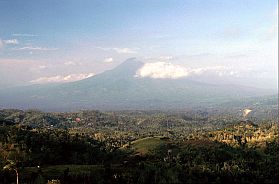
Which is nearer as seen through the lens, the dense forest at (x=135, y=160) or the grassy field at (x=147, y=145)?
the dense forest at (x=135, y=160)

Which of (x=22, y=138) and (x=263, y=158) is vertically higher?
(x=22, y=138)

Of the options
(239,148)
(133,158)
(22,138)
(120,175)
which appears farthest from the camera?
(239,148)

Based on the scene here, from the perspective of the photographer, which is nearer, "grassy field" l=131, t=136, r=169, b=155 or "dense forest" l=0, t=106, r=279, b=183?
"dense forest" l=0, t=106, r=279, b=183

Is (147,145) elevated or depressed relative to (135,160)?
elevated

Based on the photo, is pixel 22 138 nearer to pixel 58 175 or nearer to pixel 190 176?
pixel 58 175

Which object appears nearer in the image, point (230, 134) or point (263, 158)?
point (263, 158)

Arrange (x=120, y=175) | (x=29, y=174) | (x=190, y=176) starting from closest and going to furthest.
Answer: (x=29, y=174), (x=120, y=175), (x=190, y=176)

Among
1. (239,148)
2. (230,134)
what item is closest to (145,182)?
(239,148)

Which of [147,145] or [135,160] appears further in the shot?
[147,145]

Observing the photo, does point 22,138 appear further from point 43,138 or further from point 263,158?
point 263,158
